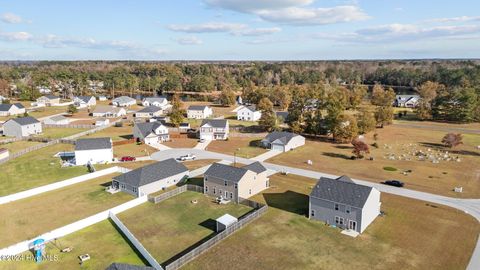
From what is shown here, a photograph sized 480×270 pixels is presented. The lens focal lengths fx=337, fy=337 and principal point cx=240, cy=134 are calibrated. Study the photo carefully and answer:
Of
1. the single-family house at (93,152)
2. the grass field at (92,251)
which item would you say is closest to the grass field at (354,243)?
the grass field at (92,251)

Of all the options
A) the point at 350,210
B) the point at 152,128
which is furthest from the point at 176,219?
the point at 152,128

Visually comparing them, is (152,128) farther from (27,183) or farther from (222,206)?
(222,206)

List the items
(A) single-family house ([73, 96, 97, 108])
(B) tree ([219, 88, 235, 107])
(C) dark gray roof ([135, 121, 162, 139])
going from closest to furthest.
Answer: (C) dark gray roof ([135, 121, 162, 139]), (A) single-family house ([73, 96, 97, 108]), (B) tree ([219, 88, 235, 107])

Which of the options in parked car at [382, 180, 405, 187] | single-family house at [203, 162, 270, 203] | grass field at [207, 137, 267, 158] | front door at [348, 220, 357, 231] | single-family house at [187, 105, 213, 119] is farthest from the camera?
single-family house at [187, 105, 213, 119]

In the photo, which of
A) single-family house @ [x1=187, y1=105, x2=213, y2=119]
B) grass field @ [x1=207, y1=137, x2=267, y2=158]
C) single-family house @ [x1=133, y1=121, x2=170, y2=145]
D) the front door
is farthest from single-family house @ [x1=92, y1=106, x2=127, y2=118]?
the front door

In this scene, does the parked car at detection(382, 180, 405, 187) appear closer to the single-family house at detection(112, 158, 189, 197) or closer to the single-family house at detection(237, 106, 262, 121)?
the single-family house at detection(112, 158, 189, 197)

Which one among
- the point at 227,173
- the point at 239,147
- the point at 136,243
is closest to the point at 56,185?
the point at 136,243
